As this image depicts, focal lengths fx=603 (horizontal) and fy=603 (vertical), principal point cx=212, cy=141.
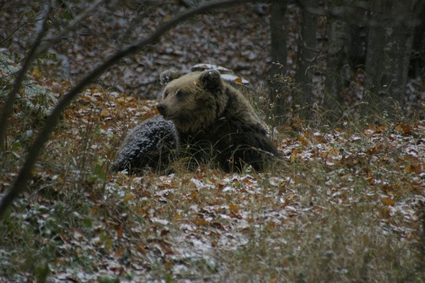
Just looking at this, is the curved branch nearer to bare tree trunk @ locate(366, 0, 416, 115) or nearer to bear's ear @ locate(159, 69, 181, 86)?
bear's ear @ locate(159, 69, 181, 86)

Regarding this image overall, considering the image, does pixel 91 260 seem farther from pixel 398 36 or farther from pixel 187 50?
pixel 187 50

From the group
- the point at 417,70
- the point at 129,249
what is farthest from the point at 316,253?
→ the point at 417,70

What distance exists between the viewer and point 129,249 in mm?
4965

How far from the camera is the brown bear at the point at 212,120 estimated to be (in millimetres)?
8852

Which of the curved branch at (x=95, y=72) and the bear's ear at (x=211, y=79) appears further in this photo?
the bear's ear at (x=211, y=79)

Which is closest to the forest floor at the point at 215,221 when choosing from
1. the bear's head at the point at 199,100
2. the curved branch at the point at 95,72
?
the curved branch at the point at 95,72

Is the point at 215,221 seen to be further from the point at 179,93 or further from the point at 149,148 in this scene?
the point at 179,93

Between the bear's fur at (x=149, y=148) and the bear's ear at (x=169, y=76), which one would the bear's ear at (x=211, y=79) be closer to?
the bear's fur at (x=149, y=148)

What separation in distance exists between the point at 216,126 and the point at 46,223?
4525 mm

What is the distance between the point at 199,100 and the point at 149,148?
1056mm

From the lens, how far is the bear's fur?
8.85 m

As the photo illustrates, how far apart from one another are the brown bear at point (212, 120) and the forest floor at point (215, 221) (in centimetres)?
92

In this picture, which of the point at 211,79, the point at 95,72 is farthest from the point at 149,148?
the point at 95,72

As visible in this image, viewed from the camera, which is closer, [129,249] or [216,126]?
[129,249]
